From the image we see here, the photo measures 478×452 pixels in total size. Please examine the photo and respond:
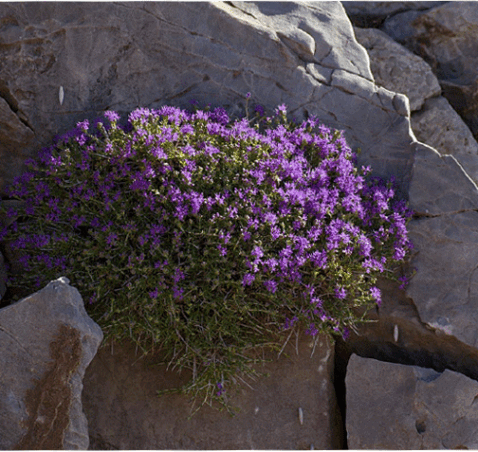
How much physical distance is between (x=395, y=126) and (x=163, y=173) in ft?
6.37

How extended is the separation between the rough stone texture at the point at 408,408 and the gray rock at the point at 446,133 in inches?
97.2

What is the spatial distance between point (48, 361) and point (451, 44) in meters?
5.08

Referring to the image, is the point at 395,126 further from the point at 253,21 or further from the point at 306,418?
the point at 306,418

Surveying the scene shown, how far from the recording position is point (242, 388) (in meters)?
4.20

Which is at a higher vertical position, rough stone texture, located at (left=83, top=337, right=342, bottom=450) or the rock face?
the rock face

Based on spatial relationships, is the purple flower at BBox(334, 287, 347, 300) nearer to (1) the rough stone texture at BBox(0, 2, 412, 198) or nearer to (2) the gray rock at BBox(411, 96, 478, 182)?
(1) the rough stone texture at BBox(0, 2, 412, 198)

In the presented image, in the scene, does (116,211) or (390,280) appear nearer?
(116,211)

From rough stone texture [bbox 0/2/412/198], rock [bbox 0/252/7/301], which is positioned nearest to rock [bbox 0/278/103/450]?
rock [bbox 0/252/7/301]

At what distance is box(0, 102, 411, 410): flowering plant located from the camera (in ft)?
13.1

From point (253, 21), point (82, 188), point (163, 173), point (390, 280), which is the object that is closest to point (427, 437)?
point (390, 280)

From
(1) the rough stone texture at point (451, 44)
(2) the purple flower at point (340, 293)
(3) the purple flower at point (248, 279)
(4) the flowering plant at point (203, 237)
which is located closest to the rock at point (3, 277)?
(4) the flowering plant at point (203, 237)

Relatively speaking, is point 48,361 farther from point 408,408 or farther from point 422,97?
point 422,97

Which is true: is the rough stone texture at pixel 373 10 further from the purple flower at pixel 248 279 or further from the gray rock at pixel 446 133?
the purple flower at pixel 248 279

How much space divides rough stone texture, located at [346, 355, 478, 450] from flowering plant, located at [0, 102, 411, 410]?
1.38 ft
